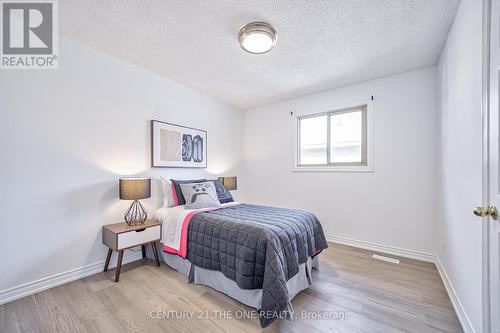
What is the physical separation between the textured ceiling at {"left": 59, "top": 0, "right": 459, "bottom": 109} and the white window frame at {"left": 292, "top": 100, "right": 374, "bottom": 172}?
41cm

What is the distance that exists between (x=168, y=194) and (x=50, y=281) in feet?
4.60

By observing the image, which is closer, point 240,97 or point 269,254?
point 269,254

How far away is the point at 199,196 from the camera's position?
272 cm

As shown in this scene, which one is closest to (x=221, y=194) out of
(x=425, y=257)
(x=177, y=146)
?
(x=177, y=146)

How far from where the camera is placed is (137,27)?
2002 millimetres

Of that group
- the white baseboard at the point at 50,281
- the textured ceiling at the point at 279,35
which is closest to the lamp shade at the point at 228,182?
the textured ceiling at the point at 279,35

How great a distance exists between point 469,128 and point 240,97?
3.18 meters

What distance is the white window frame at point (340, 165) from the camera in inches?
122

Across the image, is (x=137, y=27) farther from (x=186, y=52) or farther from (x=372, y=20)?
(x=372, y=20)

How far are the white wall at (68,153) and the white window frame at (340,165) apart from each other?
2.32 m

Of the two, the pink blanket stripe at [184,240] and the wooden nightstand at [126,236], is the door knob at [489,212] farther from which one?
the wooden nightstand at [126,236]

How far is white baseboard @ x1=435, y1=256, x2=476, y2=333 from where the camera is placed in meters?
1.45

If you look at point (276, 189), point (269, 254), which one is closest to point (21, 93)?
point (269, 254)

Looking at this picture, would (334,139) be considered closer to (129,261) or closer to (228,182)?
(228,182)
